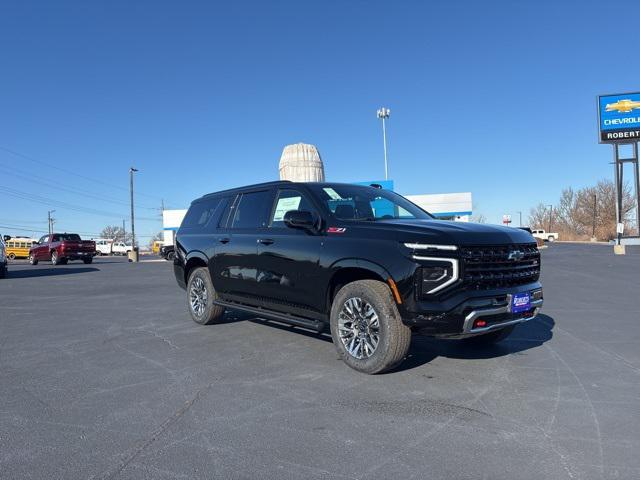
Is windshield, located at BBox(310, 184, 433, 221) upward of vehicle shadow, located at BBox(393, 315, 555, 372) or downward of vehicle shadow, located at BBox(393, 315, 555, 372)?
upward

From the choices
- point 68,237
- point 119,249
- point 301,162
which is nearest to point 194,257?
point 68,237

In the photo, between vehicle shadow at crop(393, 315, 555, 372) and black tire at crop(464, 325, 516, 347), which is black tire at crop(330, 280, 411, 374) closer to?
vehicle shadow at crop(393, 315, 555, 372)

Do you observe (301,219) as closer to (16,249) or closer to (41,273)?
(41,273)

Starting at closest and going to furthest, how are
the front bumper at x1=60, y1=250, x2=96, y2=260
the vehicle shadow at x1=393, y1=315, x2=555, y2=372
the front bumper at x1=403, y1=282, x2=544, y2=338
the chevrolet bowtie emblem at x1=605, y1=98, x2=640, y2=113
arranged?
the front bumper at x1=403, y1=282, x2=544, y2=338 < the vehicle shadow at x1=393, y1=315, x2=555, y2=372 < the front bumper at x1=60, y1=250, x2=96, y2=260 < the chevrolet bowtie emblem at x1=605, y1=98, x2=640, y2=113

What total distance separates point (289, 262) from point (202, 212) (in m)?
2.72

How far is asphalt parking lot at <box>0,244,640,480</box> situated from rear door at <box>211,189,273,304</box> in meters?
0.67

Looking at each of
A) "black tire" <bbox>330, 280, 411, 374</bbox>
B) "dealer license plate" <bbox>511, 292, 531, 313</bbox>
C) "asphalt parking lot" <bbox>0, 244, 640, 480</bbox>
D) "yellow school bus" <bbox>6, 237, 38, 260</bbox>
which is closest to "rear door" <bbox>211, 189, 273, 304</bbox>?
"asphalt parking lot" <bbox>0, 244, 640, 480</bbox>

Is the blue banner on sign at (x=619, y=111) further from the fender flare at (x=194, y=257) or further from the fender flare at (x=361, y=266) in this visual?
the fender flare at (x=361, y=266)

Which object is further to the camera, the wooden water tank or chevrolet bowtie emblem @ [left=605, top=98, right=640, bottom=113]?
chevrolet bowtie emblem @ [left=605, top=98, right=640, bottom=113]

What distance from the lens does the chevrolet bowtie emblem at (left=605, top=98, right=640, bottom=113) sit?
40.8 meters

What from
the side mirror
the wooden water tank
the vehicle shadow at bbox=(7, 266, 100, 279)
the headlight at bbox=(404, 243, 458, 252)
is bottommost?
A: the vehicle shadow at bbox=(7, 266, 100, 279)

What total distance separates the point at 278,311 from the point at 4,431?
2897 millimetres

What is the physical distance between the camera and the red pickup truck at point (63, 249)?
2605cm

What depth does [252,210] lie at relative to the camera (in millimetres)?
6219
